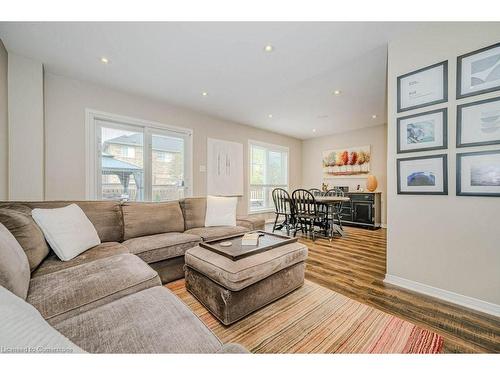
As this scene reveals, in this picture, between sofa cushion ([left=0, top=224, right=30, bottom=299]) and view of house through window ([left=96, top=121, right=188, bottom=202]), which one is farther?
view of house through window ([left=96, top=121, right=188, bottom=202])

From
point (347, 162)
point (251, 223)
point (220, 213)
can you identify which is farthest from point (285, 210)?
point (347, 162)

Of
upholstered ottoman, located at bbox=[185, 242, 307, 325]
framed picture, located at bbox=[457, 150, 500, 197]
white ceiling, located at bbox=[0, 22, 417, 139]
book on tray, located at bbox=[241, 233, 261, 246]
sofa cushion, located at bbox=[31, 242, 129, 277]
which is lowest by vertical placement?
upholstered ottoman, located at bbox=[185, 242, 307, 325]

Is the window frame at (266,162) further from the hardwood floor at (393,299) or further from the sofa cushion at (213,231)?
the sofa cushion at (213,231)

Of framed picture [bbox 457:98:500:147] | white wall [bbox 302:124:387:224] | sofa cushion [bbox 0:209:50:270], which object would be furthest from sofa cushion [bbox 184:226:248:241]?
white wall [bbox 302:124:387:224]

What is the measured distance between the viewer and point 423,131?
1969mm

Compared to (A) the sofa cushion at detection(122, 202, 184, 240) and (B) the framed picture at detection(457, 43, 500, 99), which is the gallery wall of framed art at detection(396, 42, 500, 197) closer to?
(B) the framed picture at detection(457, 43, 500, 99)

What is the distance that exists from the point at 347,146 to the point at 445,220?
4.34 meters

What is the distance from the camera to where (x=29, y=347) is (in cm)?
42

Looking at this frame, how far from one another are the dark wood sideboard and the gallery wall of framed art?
3038 mm

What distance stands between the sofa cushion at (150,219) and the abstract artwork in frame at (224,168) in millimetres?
1896

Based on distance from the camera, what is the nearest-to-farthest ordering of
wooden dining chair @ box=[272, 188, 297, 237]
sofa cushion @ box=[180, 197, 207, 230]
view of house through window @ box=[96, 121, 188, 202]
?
1. sofa cushion @ box=[180, 197, 207, 230]
2. view of house through window @ box=[96, 121, 188, 202]
3. wooden dining chair @ box=[272, 188, 297, 237]

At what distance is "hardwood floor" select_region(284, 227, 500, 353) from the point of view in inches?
53.3

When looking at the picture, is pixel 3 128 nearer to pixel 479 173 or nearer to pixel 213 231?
A: pixel 213 231
